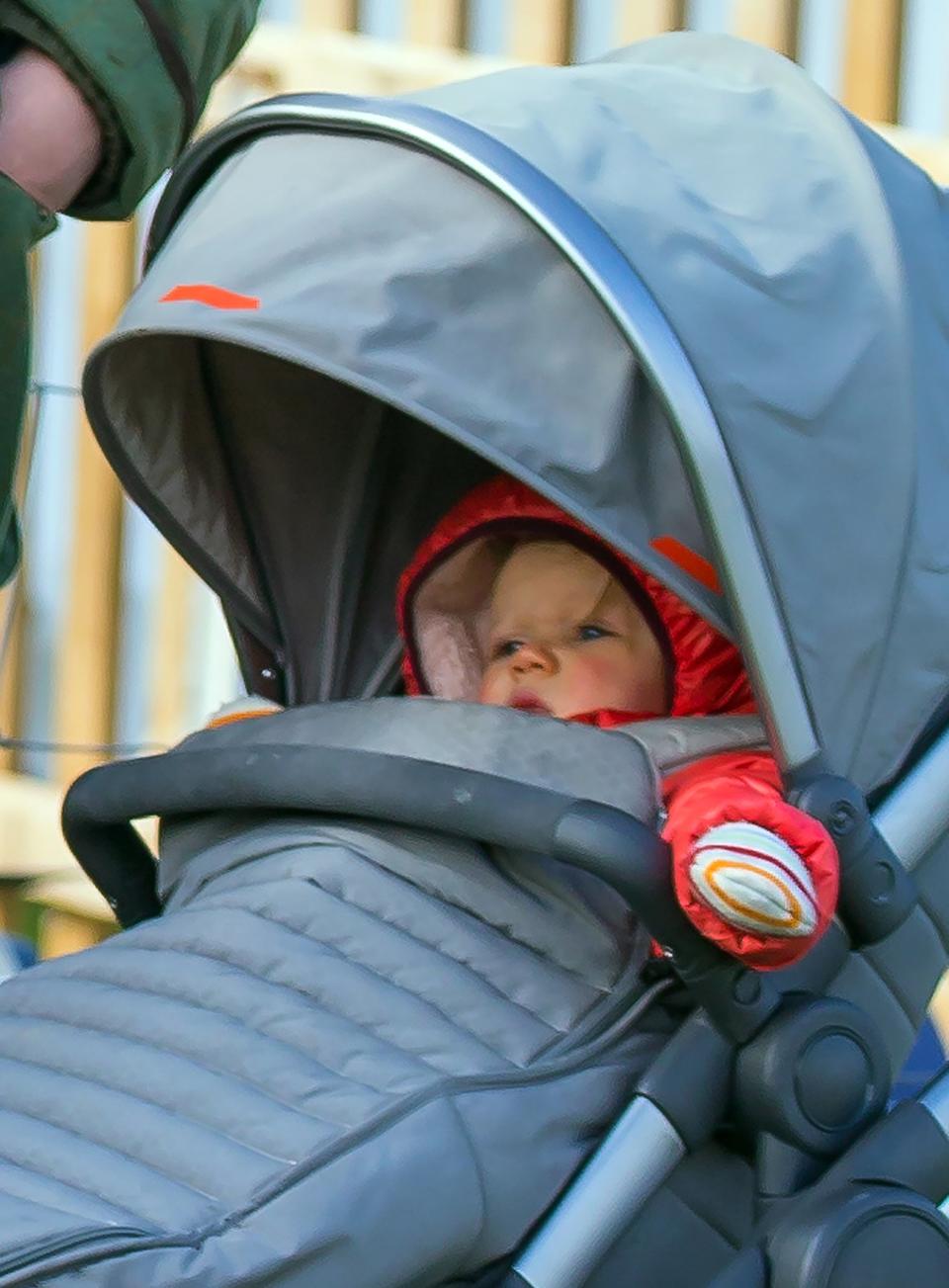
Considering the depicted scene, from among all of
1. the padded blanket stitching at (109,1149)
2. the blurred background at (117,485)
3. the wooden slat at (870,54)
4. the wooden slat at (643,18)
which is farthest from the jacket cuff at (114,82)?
the wooden slat at (870,54)

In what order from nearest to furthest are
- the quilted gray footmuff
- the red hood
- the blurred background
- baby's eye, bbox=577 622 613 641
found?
the quilted gray footmuff
the red hood
baby's eye, bbox=577 622 613 641
the blurred background

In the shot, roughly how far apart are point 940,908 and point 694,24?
302 centimetres

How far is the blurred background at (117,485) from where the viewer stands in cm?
425

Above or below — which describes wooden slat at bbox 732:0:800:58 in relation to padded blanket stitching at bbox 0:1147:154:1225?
above

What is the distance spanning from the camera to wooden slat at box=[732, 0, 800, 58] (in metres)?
4.39

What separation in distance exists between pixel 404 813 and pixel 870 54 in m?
3.15

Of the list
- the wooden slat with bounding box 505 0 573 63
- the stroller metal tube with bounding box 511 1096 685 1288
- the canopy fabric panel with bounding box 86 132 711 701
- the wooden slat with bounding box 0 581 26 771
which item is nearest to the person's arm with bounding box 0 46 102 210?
the canopy fabric panel with bounding box 86 132 711 701

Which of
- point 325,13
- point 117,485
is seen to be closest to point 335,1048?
point 117,485

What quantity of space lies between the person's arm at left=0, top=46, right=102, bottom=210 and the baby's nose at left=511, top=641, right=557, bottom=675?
64 cm

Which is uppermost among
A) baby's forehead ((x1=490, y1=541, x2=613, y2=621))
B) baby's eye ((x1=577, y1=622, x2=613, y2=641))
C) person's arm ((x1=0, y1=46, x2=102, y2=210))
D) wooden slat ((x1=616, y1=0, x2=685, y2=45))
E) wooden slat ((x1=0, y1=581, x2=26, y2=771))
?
person's arm ((x1=0, y1=46, x2=102, y2=210))

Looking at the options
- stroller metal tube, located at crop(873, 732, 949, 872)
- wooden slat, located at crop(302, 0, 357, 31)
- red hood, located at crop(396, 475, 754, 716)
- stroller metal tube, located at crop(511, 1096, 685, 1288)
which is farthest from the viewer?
wooden slat, located at crop(302, 0, 357, 31)

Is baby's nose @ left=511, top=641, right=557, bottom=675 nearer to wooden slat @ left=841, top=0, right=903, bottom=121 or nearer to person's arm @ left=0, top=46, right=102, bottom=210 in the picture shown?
person's arm @ left=0, top=46, right=102, bottom=210

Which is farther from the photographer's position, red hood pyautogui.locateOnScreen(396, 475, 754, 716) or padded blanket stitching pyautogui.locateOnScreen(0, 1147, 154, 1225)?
red hood pyautogui.locateOnScreen(396, 475, 754, 716)

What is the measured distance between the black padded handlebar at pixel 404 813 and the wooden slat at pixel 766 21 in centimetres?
286
